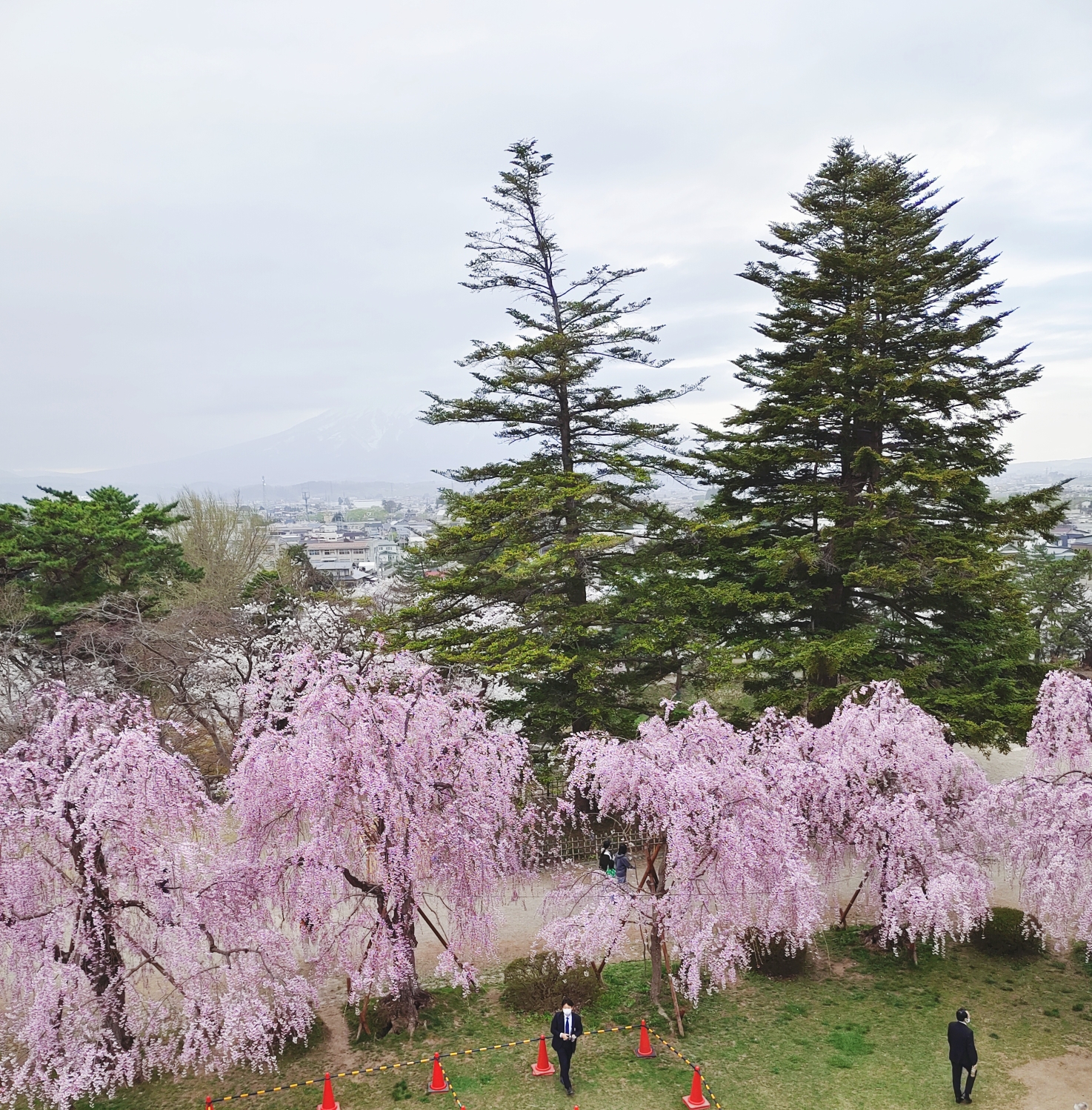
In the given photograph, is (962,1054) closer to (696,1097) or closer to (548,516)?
(696,1097)

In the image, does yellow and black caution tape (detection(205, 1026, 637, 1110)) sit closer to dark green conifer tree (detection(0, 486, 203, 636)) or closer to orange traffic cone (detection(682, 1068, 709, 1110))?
orange traffic cone (detection(682, 1068, 709, 1110))

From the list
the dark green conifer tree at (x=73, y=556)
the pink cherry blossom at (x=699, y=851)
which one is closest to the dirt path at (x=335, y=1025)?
the pink cherry blossom at (x=699, y=851)

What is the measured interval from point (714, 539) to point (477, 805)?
422 inches

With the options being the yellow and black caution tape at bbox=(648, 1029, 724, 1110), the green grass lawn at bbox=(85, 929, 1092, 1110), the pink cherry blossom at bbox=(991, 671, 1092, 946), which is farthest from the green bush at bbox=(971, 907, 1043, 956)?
the yellow and black caution tape at bbox=(648, 1029, 724, 1110)

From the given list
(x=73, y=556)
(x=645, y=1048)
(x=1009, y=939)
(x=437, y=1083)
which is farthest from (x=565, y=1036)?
(x=73, y=556)

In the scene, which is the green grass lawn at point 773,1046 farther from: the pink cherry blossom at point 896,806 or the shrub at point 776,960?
the pink cherry blossom at point 896,806

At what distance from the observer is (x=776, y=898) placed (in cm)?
1029

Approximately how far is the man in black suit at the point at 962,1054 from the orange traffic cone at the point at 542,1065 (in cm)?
461

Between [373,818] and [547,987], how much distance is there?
12.5ft

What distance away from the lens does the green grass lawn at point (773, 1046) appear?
9.09m

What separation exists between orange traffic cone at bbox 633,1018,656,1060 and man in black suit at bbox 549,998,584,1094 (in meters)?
1.18

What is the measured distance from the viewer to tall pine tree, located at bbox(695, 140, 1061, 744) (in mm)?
17031

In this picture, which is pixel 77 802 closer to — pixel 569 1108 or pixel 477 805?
pixel 477 805

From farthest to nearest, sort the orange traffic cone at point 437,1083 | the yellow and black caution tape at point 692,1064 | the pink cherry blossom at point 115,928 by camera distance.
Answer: the orange traffic cone at point 437,1083 < the yellow and black caution tape at point 692,1064 < the pink cherry blossom at point 115,928
